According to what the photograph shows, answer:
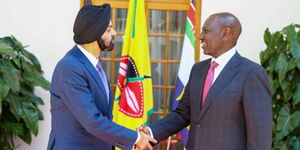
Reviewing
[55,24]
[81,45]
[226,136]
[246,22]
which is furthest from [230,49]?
[55,24]

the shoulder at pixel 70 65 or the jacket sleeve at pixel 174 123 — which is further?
the jacket sleeve at pixel 174 123

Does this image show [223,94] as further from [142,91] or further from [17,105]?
[17,105]

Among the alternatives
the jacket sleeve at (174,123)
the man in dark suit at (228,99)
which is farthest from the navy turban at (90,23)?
the jacket sleeve at (174,123)

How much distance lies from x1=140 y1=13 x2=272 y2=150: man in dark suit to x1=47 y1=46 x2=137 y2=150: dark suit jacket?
438mm

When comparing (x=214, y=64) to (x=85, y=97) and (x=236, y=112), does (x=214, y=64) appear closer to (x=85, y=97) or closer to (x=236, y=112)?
(x=236, y=112)

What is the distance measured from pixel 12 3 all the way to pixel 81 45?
2.31 metres

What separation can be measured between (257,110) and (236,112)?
0.11 m

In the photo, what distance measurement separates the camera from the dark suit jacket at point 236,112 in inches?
80.9

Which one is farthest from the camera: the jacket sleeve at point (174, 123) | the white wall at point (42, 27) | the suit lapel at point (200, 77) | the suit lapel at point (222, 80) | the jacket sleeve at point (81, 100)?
the white wall at point (42, 27)

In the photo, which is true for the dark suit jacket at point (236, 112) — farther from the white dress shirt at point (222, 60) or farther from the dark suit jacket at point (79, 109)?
the dark suit jacket at point (79, 109)

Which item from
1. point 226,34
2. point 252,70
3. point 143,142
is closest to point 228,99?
point 252,70

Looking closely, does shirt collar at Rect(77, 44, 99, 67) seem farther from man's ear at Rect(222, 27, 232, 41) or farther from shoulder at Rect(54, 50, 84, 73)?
man's ear at Rect(222, 27, 232, 41)

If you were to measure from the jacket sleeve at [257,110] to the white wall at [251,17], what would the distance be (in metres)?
2.09

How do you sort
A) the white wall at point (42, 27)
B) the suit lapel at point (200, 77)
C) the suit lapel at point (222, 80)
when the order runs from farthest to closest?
the white wall at point (42, 27) < the suit lapel at point (200, 77) < the suit lapel at point (222, 80)
